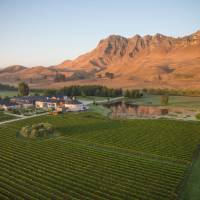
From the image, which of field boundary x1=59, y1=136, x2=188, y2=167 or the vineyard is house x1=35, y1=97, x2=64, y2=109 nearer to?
the vineyard

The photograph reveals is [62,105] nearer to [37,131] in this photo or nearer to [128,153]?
[37,131]

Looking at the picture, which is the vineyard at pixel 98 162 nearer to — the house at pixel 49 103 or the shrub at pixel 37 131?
the shrub at pixel 37 131

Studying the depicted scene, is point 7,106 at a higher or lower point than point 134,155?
higher

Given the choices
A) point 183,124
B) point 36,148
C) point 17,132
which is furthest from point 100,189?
point 183,124

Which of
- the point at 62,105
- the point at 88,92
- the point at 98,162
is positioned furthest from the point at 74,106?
the point at 98,162

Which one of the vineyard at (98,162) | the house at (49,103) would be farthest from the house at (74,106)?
the vineyard at (98,162)

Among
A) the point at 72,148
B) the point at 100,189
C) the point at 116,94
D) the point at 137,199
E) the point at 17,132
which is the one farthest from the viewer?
the point at 116,94

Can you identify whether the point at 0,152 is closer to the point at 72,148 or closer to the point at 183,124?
the point at 72,148

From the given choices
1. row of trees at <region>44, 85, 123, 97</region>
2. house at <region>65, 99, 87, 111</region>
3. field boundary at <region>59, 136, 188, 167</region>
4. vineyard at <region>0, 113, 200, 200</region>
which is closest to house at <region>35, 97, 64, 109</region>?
house at <region>65, 99, 87, 111</region>
